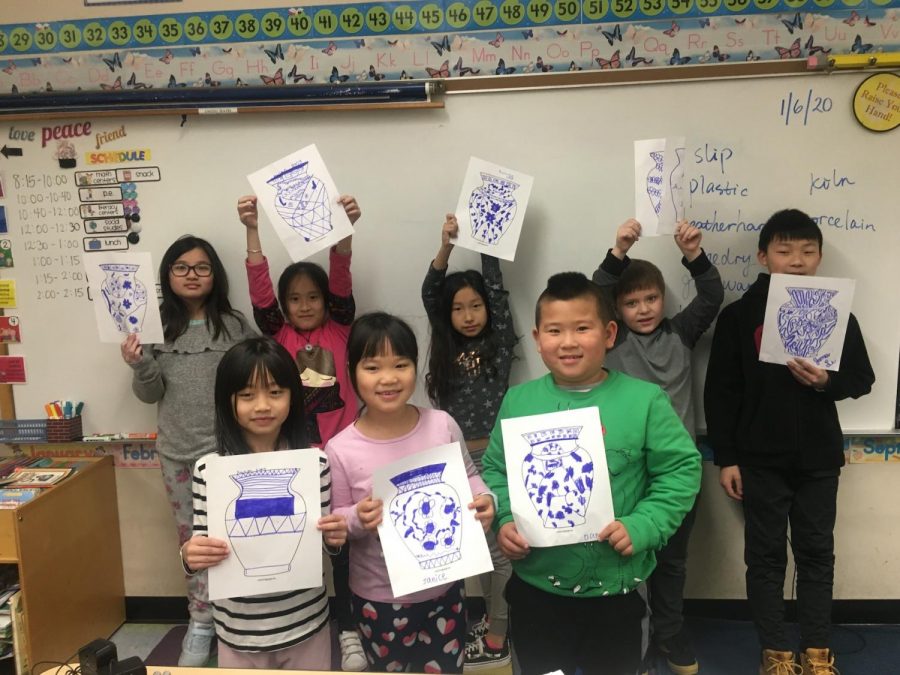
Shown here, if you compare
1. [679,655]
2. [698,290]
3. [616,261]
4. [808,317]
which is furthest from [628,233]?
[679,655]

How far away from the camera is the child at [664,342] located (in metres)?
2.16

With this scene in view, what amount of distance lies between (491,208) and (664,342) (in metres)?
0.78

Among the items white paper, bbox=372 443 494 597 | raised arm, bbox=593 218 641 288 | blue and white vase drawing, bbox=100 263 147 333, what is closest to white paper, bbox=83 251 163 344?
blue and white vase drawing, bbox=100 263 147 333

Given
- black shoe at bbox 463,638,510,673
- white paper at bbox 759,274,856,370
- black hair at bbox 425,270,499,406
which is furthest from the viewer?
black shoe at bbox 463,638,510,673

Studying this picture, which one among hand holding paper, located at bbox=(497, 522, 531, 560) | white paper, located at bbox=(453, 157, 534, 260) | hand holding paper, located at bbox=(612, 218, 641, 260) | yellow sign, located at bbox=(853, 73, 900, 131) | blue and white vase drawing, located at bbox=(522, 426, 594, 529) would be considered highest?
yellow sign, located at bbox=(853, 73, 900, 131)

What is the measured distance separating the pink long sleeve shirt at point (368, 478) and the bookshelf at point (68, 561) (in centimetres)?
137

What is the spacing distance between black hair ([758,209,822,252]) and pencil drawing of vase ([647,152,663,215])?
446mm

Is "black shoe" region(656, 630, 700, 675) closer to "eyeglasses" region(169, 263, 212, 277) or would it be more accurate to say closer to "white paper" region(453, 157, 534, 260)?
"white paper" region(453, 157, 534, 260)

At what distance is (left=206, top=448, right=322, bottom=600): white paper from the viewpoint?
143cm

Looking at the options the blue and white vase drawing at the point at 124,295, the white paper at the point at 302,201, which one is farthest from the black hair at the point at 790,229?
the blue and white vase drawing at the point at 124,295

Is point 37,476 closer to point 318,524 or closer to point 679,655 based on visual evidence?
point 318,524

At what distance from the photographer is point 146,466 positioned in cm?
265

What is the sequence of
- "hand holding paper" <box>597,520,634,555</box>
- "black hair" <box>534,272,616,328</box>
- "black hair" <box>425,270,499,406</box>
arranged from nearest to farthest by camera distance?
"hand holding paper" <box>597,520,634,555</box>, "black hair" <box>534,272,616,328</box>, "black hair" <box>425,270,499,406</box>

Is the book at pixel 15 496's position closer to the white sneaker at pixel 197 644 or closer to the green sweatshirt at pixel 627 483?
the white sneaker at pixel 197 644
